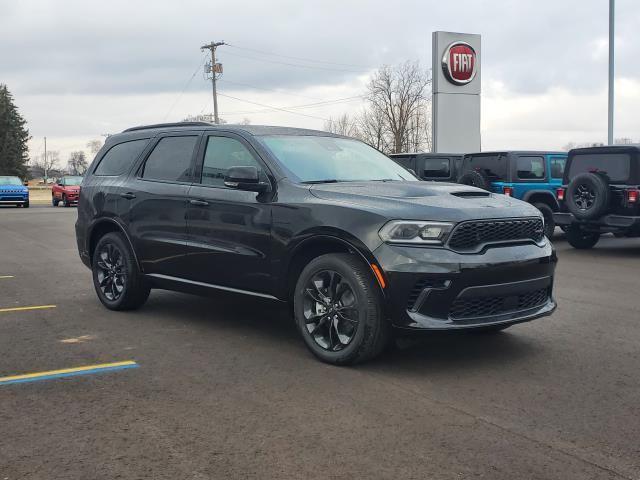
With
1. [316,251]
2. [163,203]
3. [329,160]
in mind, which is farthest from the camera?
[163,203]

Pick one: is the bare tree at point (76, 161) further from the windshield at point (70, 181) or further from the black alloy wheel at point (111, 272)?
the black alloy wheel at point (111, 272)

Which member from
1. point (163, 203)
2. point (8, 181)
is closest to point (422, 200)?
point (163, 203)

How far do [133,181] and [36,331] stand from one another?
1696 millimetres

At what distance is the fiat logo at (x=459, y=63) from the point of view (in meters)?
25.5

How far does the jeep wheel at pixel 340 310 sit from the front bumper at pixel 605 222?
838cm

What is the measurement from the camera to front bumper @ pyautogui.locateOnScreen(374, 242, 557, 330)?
4656 mm

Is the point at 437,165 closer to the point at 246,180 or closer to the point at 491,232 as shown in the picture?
the point at 246,180

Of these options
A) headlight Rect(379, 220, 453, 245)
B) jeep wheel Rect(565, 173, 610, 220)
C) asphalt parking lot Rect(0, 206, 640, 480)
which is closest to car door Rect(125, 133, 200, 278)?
asphalt parking lot Rect(0, 206, 640, 480)

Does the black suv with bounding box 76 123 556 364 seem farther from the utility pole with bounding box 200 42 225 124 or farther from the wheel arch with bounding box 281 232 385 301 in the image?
the utility pole with bounding box 200 42 225 124

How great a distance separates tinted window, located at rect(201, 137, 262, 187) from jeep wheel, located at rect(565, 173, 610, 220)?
8060 mm

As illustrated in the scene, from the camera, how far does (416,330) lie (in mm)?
4688

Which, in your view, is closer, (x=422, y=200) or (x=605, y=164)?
(x=422, y=200)

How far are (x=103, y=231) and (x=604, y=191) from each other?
27.8 feet

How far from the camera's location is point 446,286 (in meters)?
4.67
